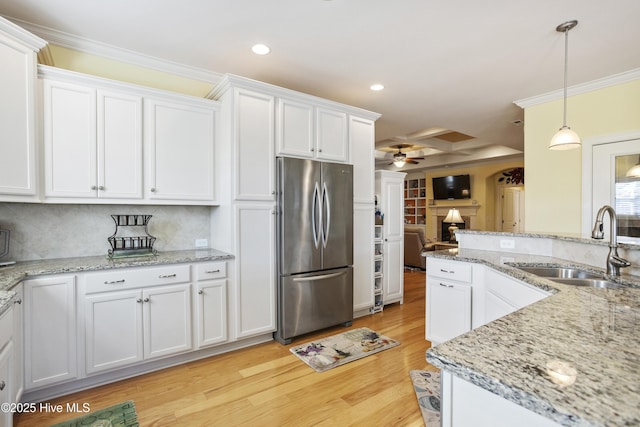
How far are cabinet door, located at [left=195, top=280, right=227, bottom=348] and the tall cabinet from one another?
7.16 feet

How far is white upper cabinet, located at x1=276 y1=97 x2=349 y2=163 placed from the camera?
10.3 ft

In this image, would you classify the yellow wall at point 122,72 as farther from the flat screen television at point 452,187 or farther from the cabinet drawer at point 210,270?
the flat screen television at point 452,187

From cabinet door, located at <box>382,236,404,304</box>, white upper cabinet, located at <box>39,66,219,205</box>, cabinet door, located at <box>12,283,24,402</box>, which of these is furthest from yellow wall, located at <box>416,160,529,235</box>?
cabinet door, located at <box>12,283,24,402</box>

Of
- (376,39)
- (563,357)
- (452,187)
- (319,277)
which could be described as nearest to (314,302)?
(319,277)

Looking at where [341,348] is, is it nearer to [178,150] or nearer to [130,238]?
[130,238]

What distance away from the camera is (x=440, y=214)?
955cm

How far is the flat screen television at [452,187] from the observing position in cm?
877

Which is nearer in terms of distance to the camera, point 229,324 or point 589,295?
point 589,295

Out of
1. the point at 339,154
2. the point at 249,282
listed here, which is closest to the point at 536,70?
the point at 339,154

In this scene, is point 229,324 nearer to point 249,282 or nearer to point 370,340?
point 249,282

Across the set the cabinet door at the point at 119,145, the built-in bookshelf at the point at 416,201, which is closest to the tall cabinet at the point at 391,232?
the cabinet door at the point at 119,145

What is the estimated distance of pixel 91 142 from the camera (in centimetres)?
246

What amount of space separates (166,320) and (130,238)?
832 mm

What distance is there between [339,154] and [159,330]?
7.85ft
